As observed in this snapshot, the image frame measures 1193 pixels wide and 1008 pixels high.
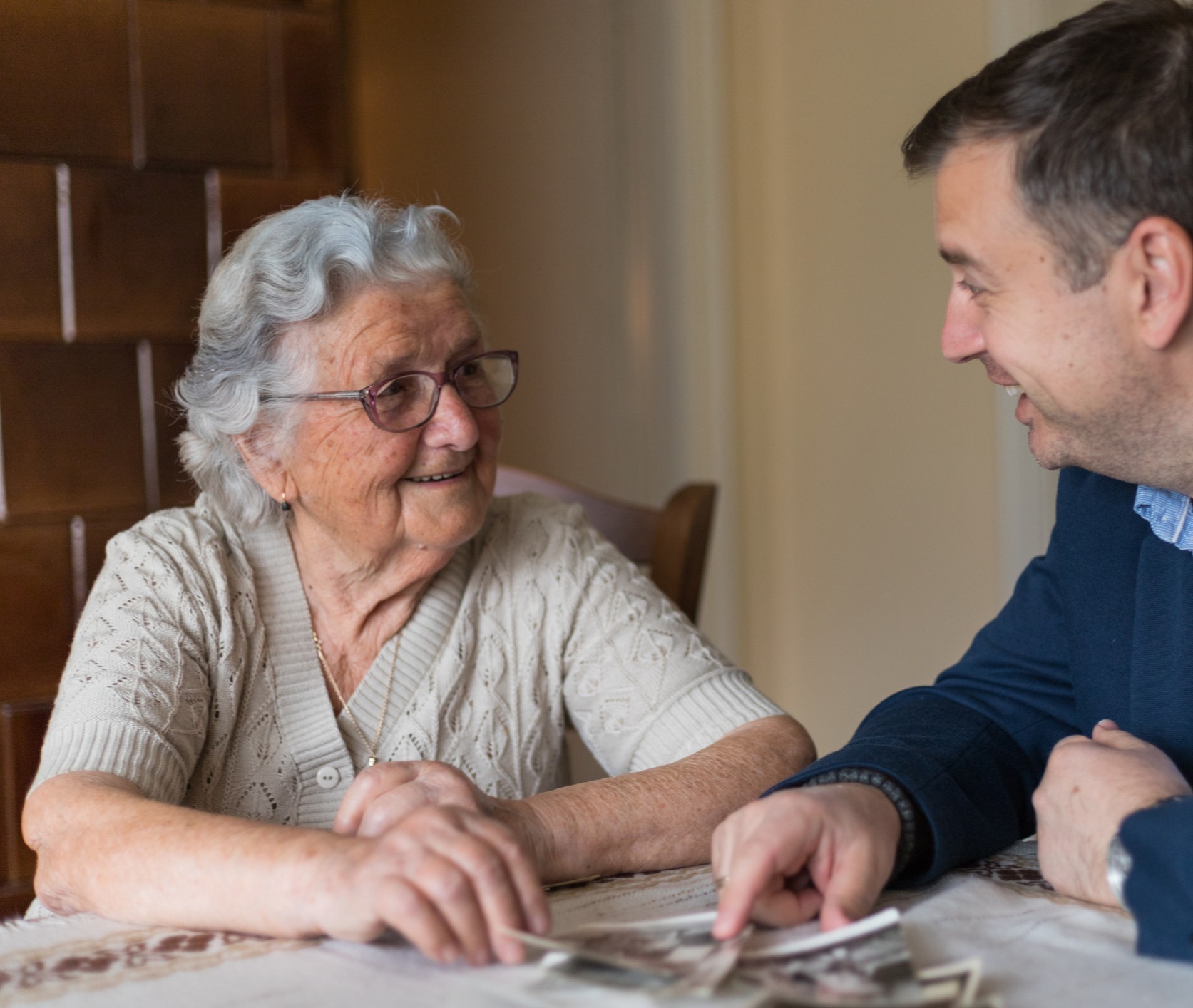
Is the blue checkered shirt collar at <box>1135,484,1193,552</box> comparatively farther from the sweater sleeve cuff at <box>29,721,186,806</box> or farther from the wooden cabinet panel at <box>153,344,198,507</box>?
the wooden cabinet panel at <box>153,344,198,507</box>

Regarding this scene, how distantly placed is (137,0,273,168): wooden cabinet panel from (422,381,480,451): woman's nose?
0.79 metres

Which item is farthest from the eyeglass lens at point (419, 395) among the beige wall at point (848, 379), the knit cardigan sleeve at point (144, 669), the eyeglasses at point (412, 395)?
the beige wall at point (848, 379)

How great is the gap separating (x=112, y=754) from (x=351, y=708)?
1.15 feet

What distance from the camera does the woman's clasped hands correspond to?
2.63ft

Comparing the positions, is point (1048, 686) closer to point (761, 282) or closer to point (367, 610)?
point (367, 610)

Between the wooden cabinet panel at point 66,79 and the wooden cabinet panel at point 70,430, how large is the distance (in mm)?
308

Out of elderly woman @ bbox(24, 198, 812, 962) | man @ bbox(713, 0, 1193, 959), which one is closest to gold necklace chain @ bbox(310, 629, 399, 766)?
elderly woman @ bbox(24, 198, 812, 962)

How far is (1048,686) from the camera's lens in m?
1.23

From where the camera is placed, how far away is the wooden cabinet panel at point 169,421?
77.5 inches

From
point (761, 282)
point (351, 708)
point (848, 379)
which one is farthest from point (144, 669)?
point (761, 282)

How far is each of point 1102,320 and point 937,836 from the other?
444mm

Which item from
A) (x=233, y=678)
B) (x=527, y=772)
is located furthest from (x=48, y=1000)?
(x=527, y=772)

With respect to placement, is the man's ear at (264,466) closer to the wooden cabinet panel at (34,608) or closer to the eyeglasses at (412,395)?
the eyeglasses at (412,395)

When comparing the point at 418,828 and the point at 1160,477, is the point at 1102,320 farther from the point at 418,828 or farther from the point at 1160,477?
the point at 418,828
